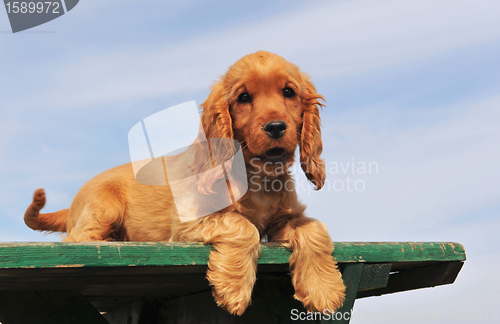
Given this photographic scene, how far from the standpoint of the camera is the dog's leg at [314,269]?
238 cm

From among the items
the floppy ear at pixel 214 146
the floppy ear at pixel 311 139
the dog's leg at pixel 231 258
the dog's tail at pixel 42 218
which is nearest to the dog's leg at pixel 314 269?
the dog's leg at pixel 231 258

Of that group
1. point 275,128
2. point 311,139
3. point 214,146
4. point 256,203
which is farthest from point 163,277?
point 311,139

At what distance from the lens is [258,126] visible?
7.93 feet

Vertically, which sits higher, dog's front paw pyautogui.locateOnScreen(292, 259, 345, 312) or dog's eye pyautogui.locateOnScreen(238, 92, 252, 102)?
dog's eye pyautogui.locateOnScreen(238, 92, 252, 102)

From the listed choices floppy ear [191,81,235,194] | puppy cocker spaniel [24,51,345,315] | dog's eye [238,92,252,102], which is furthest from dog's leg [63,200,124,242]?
dog's eye [238,92,252,102]

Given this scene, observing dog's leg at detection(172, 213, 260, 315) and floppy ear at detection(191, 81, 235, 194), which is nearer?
dog's leg at detection(172, 213, 260, 315)

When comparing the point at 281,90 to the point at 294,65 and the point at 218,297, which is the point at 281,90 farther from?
the point at 218,297

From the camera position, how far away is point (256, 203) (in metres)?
2.66

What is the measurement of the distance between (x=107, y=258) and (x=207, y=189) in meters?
0.74

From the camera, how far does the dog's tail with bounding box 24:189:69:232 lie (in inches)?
123

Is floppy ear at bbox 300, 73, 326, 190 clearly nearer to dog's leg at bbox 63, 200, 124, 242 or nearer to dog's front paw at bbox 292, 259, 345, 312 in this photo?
dog's front paw at bbox 292, 259, 345, 312

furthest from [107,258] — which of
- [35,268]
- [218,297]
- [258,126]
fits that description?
[258,126]

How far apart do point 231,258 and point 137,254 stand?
46cm

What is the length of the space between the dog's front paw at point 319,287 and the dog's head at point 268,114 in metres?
0.57
